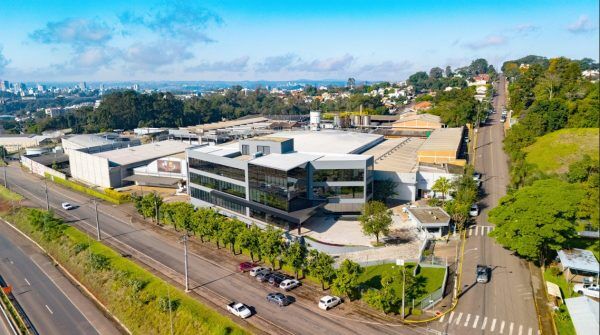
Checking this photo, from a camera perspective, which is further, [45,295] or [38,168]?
[38,168]

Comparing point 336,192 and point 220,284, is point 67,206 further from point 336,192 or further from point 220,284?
point 336,192

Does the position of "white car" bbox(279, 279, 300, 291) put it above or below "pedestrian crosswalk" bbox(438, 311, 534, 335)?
above

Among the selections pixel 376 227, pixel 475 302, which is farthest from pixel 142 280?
pixel 475 302

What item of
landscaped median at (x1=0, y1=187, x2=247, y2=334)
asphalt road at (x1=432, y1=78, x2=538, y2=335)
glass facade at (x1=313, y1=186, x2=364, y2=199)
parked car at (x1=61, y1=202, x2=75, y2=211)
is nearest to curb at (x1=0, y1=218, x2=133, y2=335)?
landscaped median at (x1=0, y1=187, x2=247, y2=334)

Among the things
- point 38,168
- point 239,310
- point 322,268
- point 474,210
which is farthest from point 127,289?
point 38,168

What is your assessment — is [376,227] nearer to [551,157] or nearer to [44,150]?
[551,157]

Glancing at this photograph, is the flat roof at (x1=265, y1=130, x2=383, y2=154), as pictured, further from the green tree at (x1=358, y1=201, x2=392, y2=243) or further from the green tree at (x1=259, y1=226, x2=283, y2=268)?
the green tree at (x1=259, y1=226, x2=283, y2=268)

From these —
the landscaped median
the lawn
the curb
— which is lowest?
the curb
